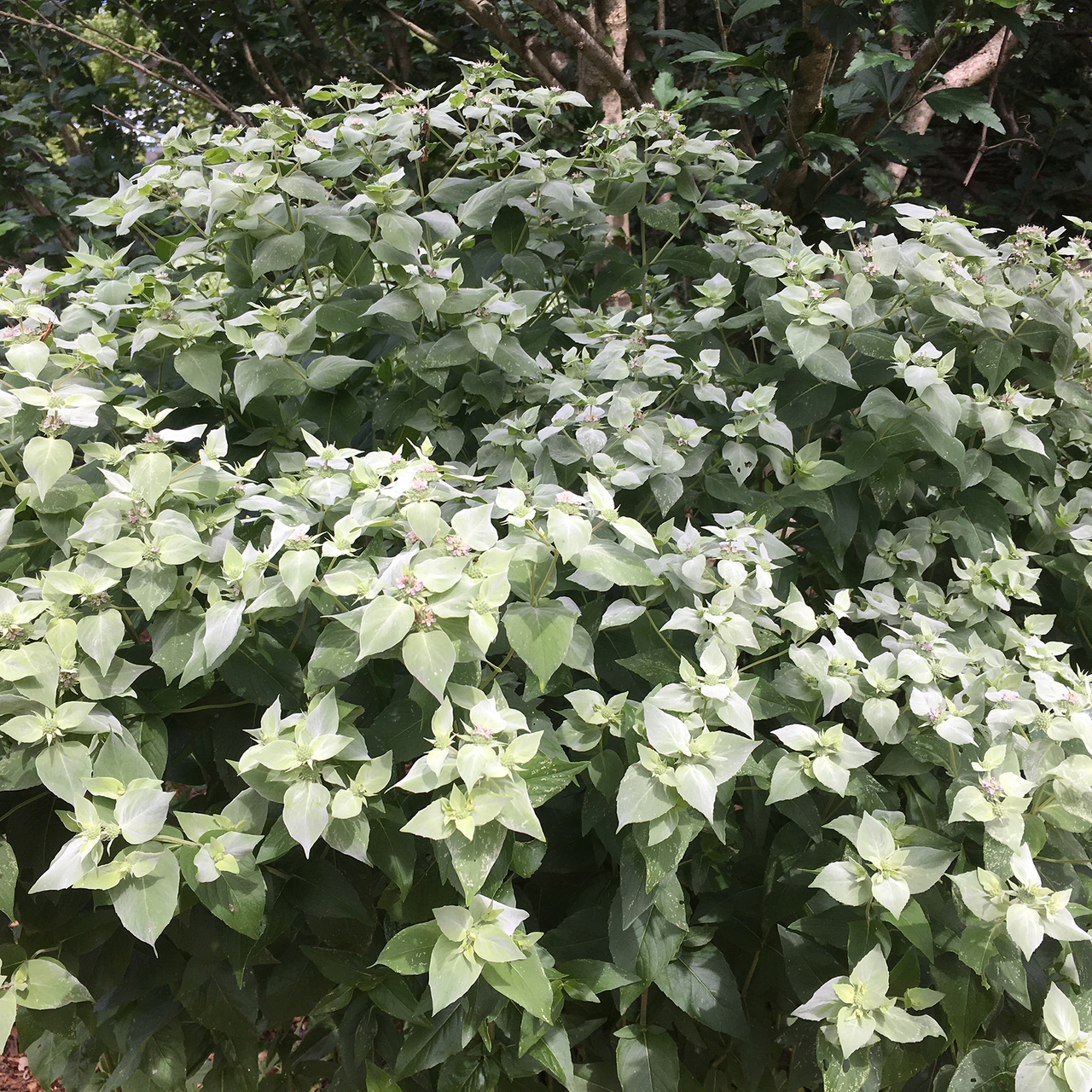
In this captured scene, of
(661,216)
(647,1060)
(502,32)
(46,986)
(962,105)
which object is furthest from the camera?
(502,32)

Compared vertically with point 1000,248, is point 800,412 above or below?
below

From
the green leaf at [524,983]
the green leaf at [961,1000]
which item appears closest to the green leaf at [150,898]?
the green leaf at [524,983]

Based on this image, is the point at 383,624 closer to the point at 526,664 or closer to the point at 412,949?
the point at 526,664

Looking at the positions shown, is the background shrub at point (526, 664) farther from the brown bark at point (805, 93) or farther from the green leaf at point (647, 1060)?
the brown bark at point (805, 93)

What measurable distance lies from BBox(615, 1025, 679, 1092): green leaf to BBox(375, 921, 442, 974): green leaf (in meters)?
0.40

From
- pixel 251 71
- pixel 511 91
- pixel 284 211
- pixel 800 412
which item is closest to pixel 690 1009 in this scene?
pixel 800 412

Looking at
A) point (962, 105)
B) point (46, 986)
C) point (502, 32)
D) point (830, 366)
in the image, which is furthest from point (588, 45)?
point (46, 986)

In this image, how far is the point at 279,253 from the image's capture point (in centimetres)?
143

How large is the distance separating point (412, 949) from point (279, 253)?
1087 mm

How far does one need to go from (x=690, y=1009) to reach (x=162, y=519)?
0.94 meters

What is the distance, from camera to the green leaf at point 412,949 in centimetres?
91

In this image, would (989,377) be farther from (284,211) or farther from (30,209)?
(30,209)

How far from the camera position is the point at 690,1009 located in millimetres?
1166

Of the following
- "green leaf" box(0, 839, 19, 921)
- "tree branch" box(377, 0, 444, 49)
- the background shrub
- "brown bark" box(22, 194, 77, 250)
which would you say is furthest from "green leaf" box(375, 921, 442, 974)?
"brown bark" box(22, 194, 77, 250)
